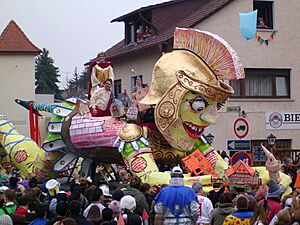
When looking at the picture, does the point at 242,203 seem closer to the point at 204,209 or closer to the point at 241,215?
the point at 241,215

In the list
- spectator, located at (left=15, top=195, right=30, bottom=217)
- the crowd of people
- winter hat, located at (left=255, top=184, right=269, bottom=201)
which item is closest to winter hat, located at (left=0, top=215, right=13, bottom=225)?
the crowd of people

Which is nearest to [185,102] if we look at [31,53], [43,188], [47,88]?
[43,188]

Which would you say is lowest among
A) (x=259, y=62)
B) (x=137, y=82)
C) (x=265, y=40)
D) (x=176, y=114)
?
(x=176, y=114)

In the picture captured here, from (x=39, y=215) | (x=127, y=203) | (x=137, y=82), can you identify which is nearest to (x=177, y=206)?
(x=127, y=203)

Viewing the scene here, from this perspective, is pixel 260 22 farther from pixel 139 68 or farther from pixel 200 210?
pixel 200 210

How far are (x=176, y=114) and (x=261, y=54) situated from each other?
12613 millimetres

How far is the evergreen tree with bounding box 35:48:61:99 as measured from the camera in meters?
69.3

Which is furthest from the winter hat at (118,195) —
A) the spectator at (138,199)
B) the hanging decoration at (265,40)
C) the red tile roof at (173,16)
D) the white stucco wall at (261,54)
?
the hanging decoration at (265,40)

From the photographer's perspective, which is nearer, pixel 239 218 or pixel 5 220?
pixel 5 220

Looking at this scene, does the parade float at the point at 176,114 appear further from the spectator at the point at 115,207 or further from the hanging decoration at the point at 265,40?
the hanging decoration at the point at 265,40

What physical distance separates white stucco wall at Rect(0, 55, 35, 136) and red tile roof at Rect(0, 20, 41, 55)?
0.30m

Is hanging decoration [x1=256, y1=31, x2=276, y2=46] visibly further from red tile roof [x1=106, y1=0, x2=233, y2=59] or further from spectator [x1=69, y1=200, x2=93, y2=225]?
spectator [x1=69, y1=200, x2=93, y2=225]

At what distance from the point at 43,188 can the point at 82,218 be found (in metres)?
4.23

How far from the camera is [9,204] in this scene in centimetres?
1016
